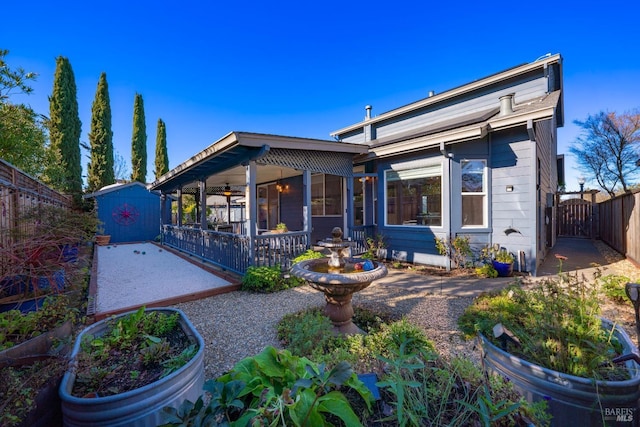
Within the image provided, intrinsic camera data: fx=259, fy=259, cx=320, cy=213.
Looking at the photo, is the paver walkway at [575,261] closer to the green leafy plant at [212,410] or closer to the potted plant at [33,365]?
the green leafy plant at [212,410]

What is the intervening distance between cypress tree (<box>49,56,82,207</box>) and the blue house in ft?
33.3

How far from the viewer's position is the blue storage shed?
42.8ft

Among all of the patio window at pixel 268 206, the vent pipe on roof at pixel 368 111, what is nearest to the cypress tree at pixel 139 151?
the patio window at pixel 268 206

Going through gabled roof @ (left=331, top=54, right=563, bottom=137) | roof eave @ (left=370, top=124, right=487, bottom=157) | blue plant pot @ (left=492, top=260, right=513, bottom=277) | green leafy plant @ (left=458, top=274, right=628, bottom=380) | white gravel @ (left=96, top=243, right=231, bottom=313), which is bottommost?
white gravel @ (left=96, top=243, right=231, bottom=313)

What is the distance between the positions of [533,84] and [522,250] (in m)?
5.55

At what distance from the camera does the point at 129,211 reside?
13688mm

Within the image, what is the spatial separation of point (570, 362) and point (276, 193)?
35.5 feet

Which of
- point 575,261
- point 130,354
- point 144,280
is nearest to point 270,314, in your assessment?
point 130,354

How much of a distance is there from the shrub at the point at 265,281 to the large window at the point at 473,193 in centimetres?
464

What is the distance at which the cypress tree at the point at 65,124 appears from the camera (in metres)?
14.5

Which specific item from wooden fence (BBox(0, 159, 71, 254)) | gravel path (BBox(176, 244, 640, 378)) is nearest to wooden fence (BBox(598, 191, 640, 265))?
gravel path (BBox(176, 244, 640, 378))

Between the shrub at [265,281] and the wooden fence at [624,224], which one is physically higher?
the wooden fence at [624,224]

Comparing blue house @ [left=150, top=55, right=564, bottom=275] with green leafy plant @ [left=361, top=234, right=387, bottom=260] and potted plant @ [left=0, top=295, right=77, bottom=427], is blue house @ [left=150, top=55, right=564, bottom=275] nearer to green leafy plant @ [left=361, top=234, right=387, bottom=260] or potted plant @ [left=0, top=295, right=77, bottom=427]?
green leafy plant @ [left=361, top=234, right=387, bottom=260]

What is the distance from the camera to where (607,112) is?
52.4ft
